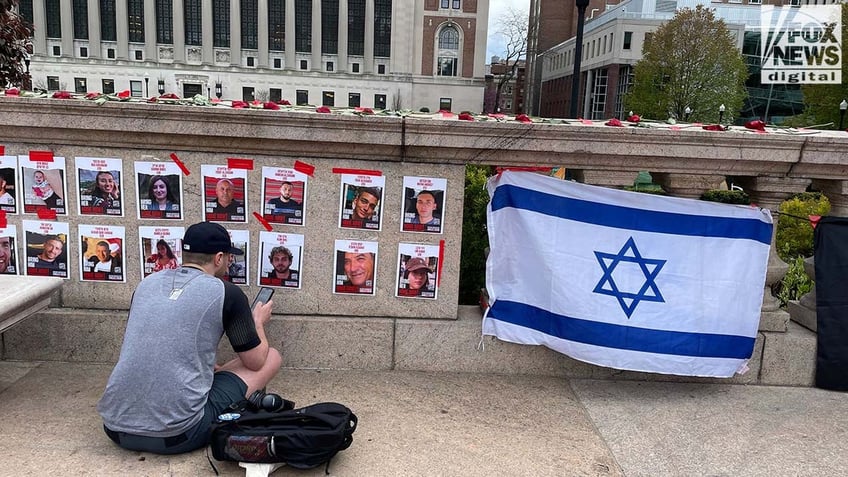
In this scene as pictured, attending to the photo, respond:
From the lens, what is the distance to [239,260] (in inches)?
172

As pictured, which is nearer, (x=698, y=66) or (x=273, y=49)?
(x=698, y=66)

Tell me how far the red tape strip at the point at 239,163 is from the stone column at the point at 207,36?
285 feet

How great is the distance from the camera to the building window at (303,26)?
84938 millimetres

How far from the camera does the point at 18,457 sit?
3152mm

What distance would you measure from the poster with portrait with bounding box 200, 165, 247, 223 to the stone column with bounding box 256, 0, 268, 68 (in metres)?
85.5

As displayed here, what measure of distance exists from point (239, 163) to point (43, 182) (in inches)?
54.3

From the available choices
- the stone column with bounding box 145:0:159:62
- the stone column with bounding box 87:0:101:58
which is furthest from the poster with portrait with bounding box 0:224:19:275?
the stone column with bounding box 87:0:101:58

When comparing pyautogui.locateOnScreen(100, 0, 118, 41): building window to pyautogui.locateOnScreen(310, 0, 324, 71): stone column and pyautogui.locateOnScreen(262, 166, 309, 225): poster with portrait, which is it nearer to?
pyautogui.locateOnScreen(310, 0, 324, 71): stone column

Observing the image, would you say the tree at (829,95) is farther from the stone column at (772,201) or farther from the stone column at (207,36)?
the stone column at (207,36)

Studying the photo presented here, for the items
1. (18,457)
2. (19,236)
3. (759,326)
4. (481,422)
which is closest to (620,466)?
(481,422)

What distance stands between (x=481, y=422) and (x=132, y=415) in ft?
6.52

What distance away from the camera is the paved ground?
3.24 m

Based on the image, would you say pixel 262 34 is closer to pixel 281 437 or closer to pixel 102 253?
pixel 102 253

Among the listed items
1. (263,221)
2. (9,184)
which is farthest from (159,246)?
(9,184)
